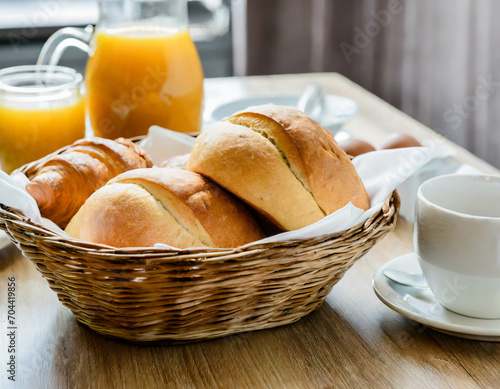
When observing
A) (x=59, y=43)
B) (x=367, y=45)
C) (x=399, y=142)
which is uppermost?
(x=59, y=43)

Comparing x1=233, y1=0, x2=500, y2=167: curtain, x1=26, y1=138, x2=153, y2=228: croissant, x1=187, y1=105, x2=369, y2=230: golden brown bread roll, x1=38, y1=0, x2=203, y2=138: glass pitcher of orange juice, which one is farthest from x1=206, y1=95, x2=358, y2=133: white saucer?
x1=233, y1=0, x2=500, y2=167: curtain

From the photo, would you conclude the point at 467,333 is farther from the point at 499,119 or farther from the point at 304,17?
the point at 304,17

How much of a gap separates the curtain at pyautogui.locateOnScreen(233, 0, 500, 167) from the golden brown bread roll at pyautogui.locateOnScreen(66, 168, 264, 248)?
1.35m

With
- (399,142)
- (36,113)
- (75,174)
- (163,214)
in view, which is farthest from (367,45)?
(163,214)

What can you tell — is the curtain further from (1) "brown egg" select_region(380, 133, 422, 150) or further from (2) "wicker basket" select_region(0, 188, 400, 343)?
(2) "wicker basket" select_region(0, 188, 400, 343)

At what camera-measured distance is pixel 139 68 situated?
3.30 feet

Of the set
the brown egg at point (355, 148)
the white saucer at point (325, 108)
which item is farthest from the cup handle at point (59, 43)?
the brown egg at point (355, 148)

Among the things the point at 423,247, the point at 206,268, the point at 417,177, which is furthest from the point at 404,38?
the point at 206,268

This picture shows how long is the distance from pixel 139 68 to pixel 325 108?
357 millimetres

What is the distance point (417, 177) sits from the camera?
0.84 m

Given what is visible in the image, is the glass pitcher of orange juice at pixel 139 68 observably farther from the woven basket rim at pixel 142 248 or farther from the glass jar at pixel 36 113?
the woven basket rim at pixel 142 248

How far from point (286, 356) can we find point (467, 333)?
0.54 ft

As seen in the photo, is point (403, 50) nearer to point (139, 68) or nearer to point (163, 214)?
point (139, 68)

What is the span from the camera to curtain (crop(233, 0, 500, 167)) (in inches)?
69.2
